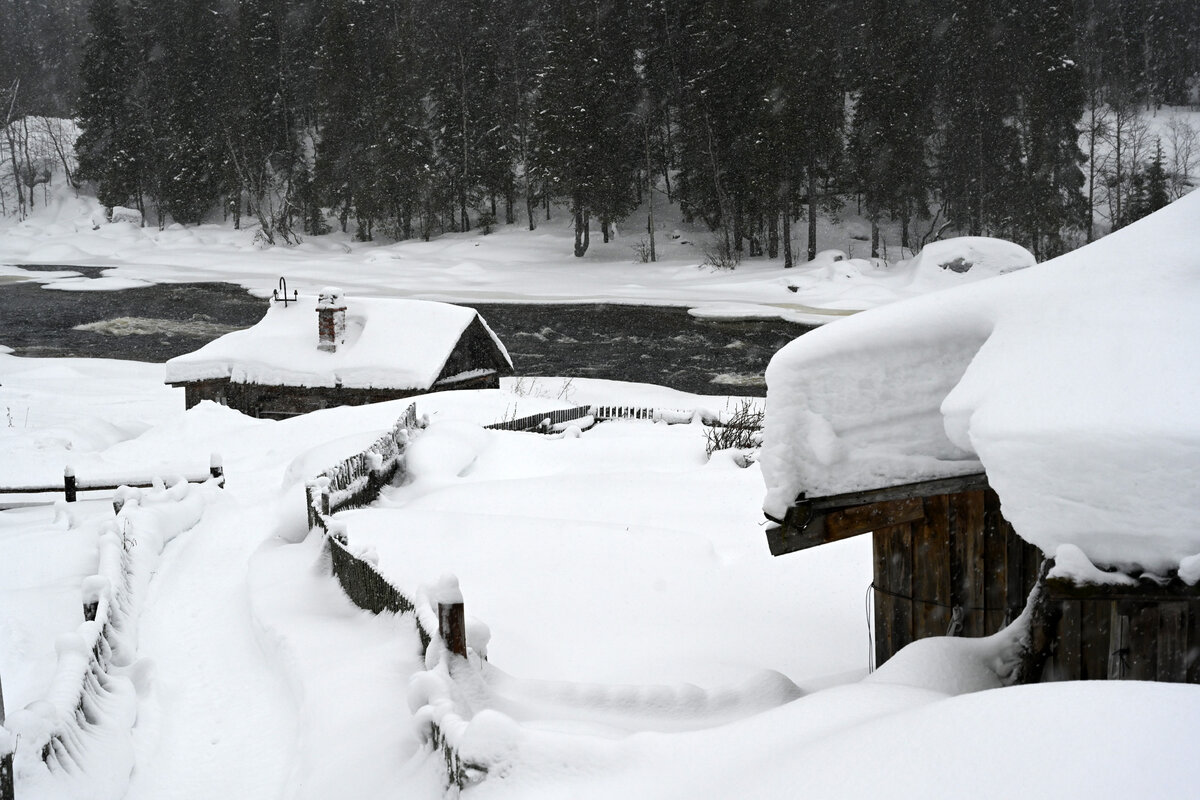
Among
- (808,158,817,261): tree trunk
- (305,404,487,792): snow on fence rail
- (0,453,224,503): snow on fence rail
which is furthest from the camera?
(808,158,817,261): tree trunk

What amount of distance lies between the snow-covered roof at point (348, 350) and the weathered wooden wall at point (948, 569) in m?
15.3

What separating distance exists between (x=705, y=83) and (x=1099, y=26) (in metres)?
26.0

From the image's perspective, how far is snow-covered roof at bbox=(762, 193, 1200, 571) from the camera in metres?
3.70

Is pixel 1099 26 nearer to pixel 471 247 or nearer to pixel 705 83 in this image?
pixel 705 83

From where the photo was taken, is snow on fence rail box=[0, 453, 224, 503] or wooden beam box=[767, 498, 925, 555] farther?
snow on fence rail box=[0, 453, 224, 503]

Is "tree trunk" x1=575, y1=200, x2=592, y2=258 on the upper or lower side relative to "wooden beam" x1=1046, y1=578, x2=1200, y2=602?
upper

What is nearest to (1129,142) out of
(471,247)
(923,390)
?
(471,247)

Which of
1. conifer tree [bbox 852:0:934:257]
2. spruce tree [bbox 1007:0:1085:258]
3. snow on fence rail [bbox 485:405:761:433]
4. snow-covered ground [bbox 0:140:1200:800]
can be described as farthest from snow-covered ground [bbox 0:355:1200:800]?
conifer tree [bbox 852:0:934:257]

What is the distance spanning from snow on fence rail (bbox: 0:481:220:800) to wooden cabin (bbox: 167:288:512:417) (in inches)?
419

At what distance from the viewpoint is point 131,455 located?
17156mm

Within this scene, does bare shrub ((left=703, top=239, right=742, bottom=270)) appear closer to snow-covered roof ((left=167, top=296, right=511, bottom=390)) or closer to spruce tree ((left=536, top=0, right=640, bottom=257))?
spruce tree ((left=536, top=0, right=640, bottom=257))

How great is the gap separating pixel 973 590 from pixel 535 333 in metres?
Answer: 31.4

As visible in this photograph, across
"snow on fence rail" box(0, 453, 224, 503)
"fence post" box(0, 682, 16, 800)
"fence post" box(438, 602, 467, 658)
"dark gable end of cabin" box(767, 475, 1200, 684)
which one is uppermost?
"dark gable end of cabin" box(767, 475, 1200, 684)

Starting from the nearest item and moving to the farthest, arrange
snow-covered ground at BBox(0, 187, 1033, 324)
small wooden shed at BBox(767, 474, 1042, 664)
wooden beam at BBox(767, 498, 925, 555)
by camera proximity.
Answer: small wooden shed at BBox(767, 474, 1042, 664) < wooden beam at BBox(767, 498, 925, 555) < snow-covered ground at BBox(0, 187, 1033, 324)
